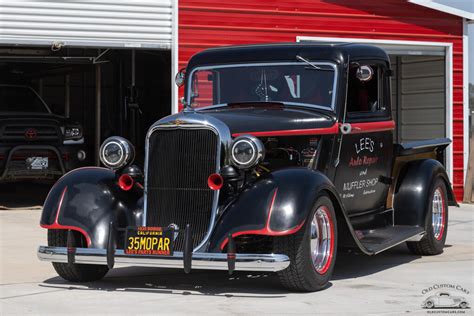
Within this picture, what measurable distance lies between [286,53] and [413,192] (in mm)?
1924

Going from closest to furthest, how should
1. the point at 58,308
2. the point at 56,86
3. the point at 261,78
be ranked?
the point at 58,308, the point at 261,78, the point at 56,86

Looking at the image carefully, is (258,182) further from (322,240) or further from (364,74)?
(364,74)

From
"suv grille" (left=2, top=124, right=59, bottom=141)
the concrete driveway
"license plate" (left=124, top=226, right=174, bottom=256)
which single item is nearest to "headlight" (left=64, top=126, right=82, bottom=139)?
"suv grille" (left=2, top=124, right=59, bottom=141)

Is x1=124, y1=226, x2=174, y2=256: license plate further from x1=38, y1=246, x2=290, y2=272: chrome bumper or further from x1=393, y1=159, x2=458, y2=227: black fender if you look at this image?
x1=393, y1=159, x2=458, y2=227: black fender

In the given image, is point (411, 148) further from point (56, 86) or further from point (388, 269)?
point (56, 86)

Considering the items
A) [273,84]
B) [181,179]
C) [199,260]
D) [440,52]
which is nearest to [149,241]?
[199,260]

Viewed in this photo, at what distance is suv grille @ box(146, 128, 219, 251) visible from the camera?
6.96m

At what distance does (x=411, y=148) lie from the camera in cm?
934

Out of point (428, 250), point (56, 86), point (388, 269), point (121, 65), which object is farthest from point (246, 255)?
point (56, 86)

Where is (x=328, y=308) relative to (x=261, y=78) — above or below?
below

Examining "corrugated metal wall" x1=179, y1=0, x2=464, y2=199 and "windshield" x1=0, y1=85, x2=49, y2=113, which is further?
"windshield" x1=0, y1=85, x2=49, y2=113

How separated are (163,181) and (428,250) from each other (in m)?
3.37

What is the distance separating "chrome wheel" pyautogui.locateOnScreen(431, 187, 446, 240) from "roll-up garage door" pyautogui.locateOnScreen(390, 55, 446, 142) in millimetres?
8047

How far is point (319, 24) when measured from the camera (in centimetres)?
1563
